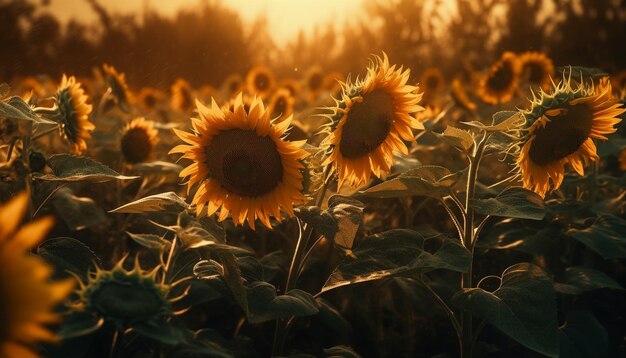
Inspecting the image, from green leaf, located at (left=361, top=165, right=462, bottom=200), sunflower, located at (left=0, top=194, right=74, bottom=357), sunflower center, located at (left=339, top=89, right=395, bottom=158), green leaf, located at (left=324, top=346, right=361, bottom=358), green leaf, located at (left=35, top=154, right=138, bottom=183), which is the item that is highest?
sunflower center, located at (left=339, top=89, right=395, bottom=158)

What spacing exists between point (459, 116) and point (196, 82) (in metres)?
10.2

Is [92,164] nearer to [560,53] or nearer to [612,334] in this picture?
[612,334]

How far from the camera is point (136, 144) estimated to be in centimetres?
350

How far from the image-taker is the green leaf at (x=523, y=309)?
1830mm

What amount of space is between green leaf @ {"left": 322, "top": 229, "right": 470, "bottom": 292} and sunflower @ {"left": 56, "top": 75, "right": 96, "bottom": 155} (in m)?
1.34

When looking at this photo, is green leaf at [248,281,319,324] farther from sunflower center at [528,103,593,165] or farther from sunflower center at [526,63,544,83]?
sunflower center at [526,63,544,83]

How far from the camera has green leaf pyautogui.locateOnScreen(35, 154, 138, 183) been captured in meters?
1.93

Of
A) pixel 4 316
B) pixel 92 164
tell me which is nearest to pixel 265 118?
pixel 92 164

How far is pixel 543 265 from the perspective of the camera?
2.86 meters

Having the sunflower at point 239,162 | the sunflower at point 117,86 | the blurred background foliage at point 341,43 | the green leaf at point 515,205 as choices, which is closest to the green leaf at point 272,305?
the sunflower at point 239,162

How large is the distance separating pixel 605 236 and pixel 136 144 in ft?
7.07

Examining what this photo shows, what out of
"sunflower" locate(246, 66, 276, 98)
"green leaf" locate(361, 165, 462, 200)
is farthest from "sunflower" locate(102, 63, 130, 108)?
"green leaf" locate(361, 165, 462, 200)

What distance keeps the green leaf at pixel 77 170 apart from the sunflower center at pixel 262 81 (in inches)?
183

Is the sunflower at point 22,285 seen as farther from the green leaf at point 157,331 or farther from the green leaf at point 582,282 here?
the green leaf at point 582,282
